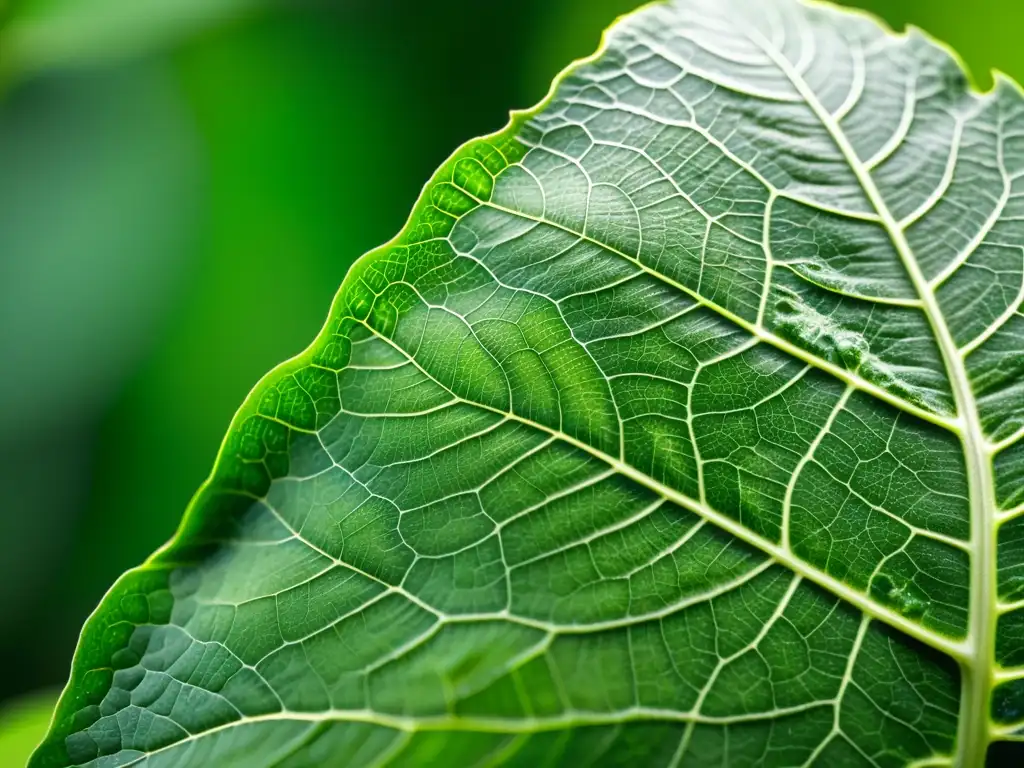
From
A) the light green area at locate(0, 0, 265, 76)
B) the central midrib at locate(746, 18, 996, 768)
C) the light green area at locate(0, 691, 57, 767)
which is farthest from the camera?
the light green area at locate(0, 0, 265, 76)

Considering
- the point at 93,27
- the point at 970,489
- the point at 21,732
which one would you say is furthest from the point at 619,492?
the point at 93,27

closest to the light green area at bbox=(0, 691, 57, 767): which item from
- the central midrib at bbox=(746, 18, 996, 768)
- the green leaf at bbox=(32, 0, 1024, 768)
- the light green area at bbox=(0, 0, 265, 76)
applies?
the green leaf at bbox=(32, 0, 1024, 768)

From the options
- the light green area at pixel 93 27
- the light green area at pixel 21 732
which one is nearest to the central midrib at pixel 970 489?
the light green area at pixel 21 732

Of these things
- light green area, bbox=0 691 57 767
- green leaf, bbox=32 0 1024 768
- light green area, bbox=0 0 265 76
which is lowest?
light green area, bbox=0 691 57 767

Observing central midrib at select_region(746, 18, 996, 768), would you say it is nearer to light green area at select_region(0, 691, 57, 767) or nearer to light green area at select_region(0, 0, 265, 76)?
light green area at select_region(0, 691, 57, 767)

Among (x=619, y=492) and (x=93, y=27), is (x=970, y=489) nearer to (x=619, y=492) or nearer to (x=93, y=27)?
(x=619, y=492)

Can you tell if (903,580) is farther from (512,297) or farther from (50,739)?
(50,739)

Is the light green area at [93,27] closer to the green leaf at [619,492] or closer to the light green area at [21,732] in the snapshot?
the light green area at [21,732]

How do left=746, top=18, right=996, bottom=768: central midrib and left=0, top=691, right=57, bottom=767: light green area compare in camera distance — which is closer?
left=746, top=18, right=996, bottom=768: central midrib
